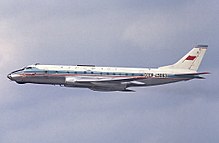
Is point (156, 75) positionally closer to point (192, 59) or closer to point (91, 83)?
point (192, 59)

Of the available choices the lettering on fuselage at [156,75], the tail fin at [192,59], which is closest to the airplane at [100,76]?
the lettering on fuselage at [156,75]

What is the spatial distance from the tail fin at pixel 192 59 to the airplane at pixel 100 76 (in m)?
1.40

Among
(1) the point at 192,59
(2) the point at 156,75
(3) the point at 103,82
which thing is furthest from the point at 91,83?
(1) the point at 192,59

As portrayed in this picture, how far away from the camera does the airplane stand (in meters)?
114

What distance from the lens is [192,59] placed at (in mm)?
123312

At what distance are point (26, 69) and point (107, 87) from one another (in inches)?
671

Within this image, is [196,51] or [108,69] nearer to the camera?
[108,69]

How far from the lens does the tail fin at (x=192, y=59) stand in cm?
12131

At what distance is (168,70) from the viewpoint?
11900 cm

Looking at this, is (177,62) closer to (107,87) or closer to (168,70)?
(168,70)

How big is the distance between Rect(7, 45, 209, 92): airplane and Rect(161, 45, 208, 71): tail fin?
4.58ft

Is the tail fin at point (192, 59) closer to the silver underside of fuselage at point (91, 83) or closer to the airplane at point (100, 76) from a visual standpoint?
the airplane at point (100, 76)

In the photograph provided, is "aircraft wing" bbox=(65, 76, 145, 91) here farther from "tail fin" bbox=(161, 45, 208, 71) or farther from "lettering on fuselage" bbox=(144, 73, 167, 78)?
"tail fin" bbox=(161, 45, 208, 71)

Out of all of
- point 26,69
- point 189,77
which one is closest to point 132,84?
point 189,77
